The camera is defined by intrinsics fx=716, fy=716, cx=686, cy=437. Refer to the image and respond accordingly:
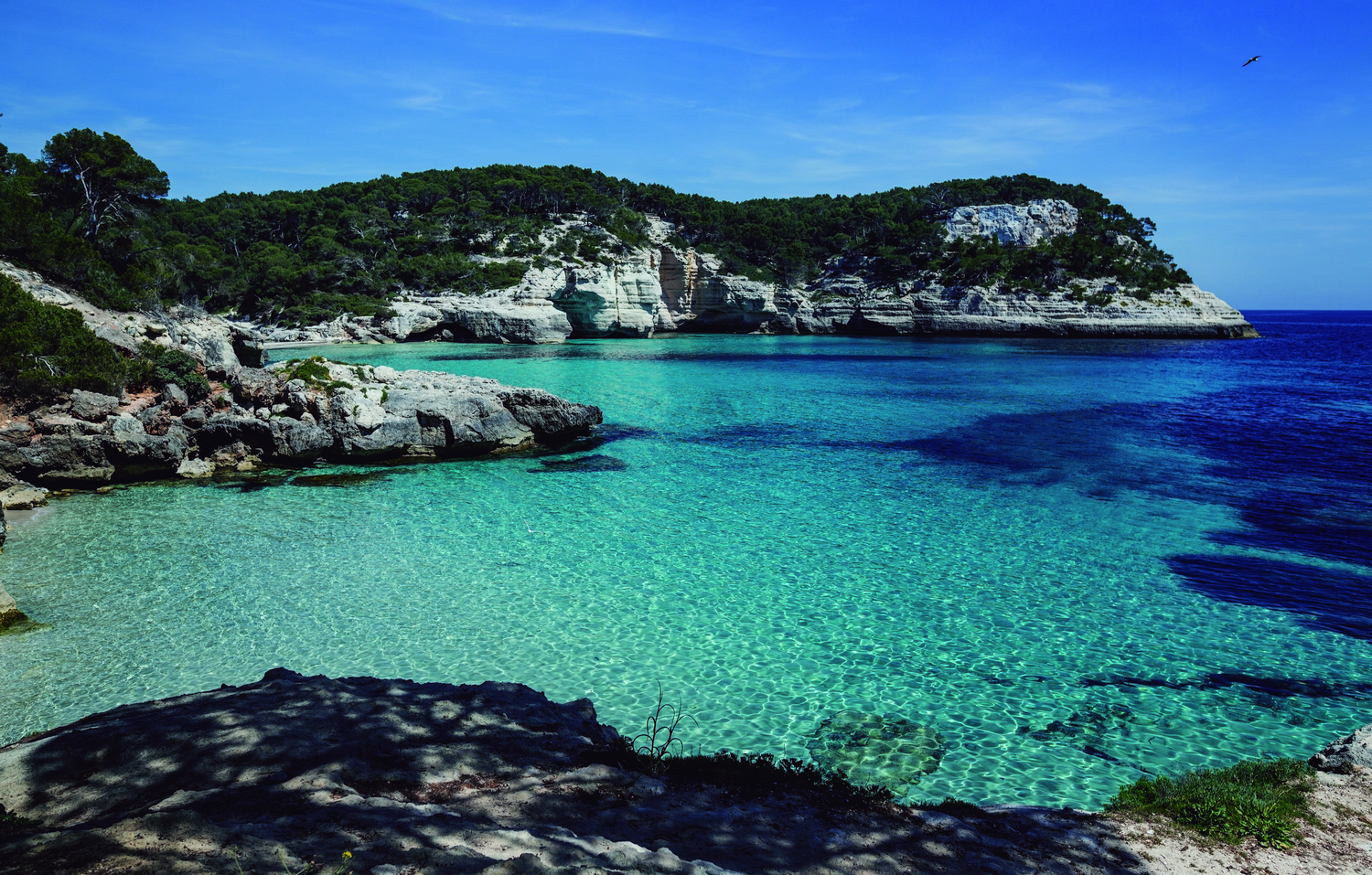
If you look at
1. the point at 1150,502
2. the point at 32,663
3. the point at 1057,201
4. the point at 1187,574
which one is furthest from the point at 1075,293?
the point at 32,663

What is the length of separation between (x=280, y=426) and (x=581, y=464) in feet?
24.1

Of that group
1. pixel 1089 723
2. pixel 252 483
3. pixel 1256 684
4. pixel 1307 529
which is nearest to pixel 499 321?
pixel 252 483

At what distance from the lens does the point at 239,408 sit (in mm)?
18109

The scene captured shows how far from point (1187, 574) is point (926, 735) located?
6589 millimetres

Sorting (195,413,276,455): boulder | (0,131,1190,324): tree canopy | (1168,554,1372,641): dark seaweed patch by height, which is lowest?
(1168,554,1372,641): dark seaweed patch

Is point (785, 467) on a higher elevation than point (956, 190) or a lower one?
lower

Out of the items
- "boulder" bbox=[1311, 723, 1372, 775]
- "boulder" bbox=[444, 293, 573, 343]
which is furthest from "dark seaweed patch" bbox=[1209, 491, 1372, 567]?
"boulder" bbox=[444, 293, 573, 343]

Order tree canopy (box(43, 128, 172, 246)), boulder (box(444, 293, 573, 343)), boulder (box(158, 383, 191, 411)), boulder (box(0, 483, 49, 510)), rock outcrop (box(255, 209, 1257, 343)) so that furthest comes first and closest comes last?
rock outcrop (box(255, 209, 1257, 343)), boulder (box(444, 293, 573, 343)), tree canopy (box(43, 128, 172, 246)), boulder (box(158, 383, 191, 411)), boulder (box(0, 483, 49, 510))

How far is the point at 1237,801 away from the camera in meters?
4.60

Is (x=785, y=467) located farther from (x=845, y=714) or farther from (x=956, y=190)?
(x=956, y=190)

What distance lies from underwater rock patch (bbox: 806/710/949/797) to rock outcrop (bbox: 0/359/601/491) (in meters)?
14.2

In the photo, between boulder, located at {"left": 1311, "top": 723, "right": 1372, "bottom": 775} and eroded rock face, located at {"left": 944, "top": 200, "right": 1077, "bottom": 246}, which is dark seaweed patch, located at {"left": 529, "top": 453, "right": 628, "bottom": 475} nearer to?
boulder, located at {"left": 1311, "top": 723, "right": 1372, "bottom": 775}

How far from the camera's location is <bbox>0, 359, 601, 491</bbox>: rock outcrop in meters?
15.1

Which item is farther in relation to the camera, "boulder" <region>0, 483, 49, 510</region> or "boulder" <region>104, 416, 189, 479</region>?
"boulder" <region>104, 416, 189, 479</region>
